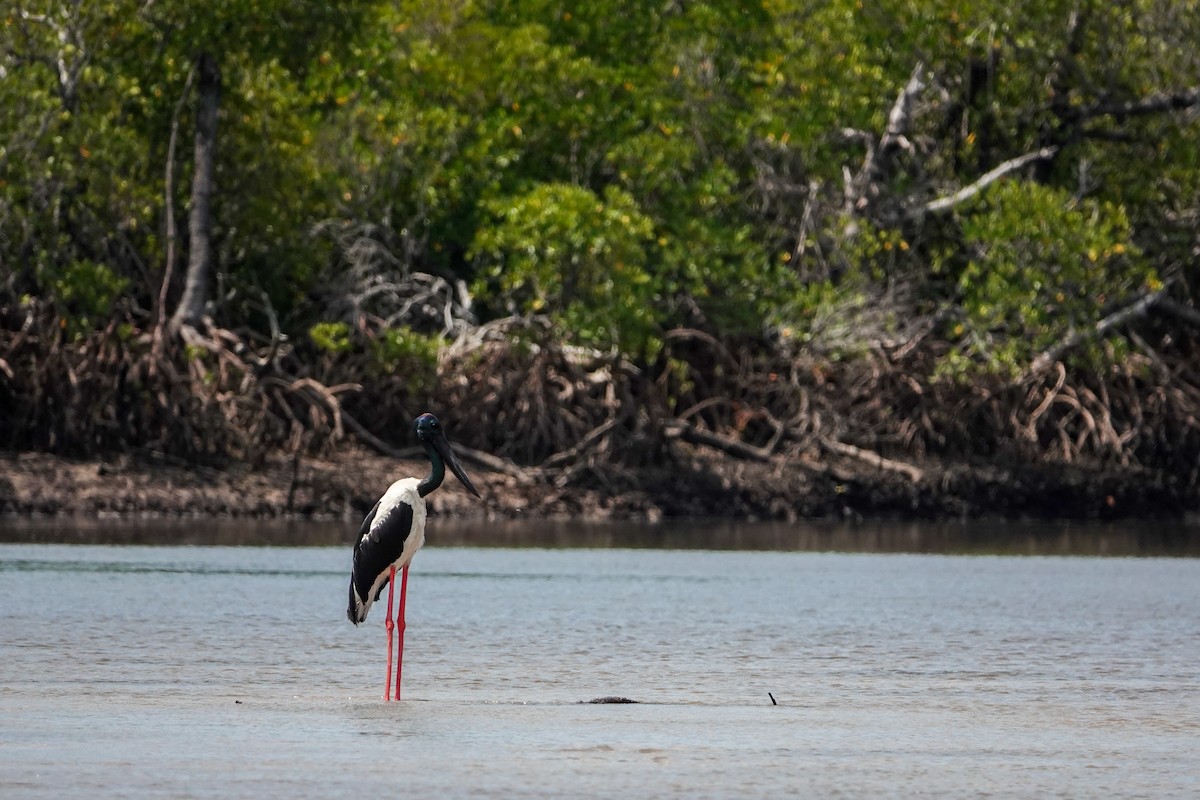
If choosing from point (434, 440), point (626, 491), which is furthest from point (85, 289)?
point (434, 440)

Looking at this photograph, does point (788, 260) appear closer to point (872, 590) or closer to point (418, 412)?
point (418, 412)

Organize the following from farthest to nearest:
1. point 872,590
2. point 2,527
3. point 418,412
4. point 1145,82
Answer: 1. point 1145,82
2. point 418,412
3. point 2,527
4. point 872,590

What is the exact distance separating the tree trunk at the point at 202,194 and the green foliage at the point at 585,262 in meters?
3.19

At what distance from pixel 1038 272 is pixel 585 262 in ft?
16.6

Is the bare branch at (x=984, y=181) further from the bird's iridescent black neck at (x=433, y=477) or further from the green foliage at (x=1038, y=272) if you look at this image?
the bird's iridescent black neck at (x=433, y=477)

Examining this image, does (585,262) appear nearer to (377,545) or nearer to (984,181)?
(984,181)

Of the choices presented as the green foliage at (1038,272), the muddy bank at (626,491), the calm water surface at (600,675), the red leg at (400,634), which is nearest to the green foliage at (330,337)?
the muddy bank at (626,491)

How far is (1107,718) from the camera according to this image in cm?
908

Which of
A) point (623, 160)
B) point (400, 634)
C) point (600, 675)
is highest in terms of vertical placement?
point (623, 160)

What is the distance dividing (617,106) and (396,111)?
2.67 metres

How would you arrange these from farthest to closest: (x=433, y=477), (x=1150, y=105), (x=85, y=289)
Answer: (x=1150, y=105) < (x=85, y=289) < (x=433, y=477)

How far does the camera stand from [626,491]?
25.5 meters

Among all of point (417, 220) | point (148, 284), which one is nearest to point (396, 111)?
point (417, 220)

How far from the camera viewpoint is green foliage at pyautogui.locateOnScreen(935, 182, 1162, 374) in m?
26.2
